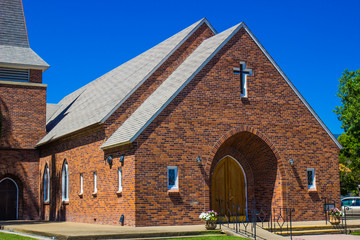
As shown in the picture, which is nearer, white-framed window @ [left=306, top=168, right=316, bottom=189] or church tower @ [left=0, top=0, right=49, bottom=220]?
white-framed window @ [left=306, top=168, right=316, bottom=189]

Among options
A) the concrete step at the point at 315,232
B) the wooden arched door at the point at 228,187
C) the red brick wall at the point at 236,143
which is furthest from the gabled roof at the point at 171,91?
the concrete step at the point at 315,232

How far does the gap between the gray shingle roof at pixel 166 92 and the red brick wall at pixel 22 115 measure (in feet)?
38.3

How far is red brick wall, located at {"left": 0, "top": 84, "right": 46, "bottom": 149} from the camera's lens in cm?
3325

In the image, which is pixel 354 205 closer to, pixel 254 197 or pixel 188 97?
pixel 254 197

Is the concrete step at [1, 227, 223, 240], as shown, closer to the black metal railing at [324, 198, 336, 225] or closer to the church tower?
the black metal railing at [324, 198, 336, 225]

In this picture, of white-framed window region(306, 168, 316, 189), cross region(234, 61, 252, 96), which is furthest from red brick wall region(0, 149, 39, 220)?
white-framed window region(306, 168, 316, 189)

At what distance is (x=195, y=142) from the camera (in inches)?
891

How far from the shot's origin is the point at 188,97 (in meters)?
22.8

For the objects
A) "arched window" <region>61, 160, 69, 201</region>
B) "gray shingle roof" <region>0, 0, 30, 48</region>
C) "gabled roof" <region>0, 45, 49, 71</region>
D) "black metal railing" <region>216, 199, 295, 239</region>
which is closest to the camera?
"black metal railing" <region>216, 199, 295, 239</region>

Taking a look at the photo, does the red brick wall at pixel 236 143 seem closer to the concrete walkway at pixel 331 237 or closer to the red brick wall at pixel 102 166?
the red brick wall at pixel 102 166

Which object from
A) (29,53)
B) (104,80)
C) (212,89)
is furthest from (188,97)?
(29,53)

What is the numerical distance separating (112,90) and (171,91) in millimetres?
7561

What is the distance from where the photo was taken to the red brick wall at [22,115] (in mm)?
33250

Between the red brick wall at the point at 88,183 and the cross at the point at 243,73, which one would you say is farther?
the cross at the point at 243,73
